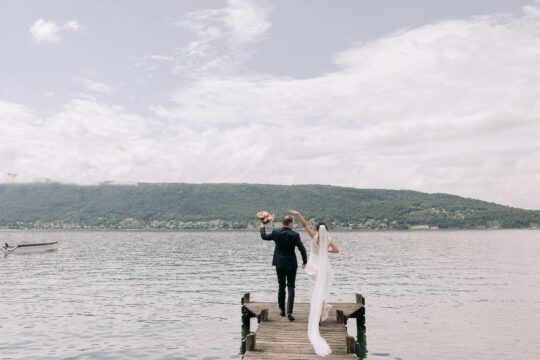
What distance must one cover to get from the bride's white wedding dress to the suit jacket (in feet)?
1.44

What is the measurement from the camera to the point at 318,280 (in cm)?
1380

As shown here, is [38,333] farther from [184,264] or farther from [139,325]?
[184,264]

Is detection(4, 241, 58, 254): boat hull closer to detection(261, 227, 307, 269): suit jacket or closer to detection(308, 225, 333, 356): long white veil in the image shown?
detection(261, 227, 307, 269): suit jacket

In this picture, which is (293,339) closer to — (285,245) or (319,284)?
(319,284)

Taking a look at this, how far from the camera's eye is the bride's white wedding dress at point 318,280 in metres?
13.2

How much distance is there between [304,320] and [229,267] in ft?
121

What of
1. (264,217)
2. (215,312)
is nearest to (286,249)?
(264,217)

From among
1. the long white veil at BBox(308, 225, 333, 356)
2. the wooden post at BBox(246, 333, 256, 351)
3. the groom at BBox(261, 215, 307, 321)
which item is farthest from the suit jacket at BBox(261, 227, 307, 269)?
the wooden post at BBox(246, 333, 256, 351)

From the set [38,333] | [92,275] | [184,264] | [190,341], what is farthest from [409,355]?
[184,264]

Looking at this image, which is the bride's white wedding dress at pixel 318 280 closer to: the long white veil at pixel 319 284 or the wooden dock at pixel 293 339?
the long white veil at pixel 319 284

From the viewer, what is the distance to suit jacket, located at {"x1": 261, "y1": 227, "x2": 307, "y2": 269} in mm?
14500

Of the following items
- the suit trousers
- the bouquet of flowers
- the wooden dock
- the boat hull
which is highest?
the bouquet of flowers

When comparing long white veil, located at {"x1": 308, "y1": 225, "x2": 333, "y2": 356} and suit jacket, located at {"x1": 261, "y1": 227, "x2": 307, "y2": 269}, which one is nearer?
long white veil, located at {"x1": 308, "y1": 225, "x2": 333, "y2": 356}

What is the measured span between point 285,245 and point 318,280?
155 cm
